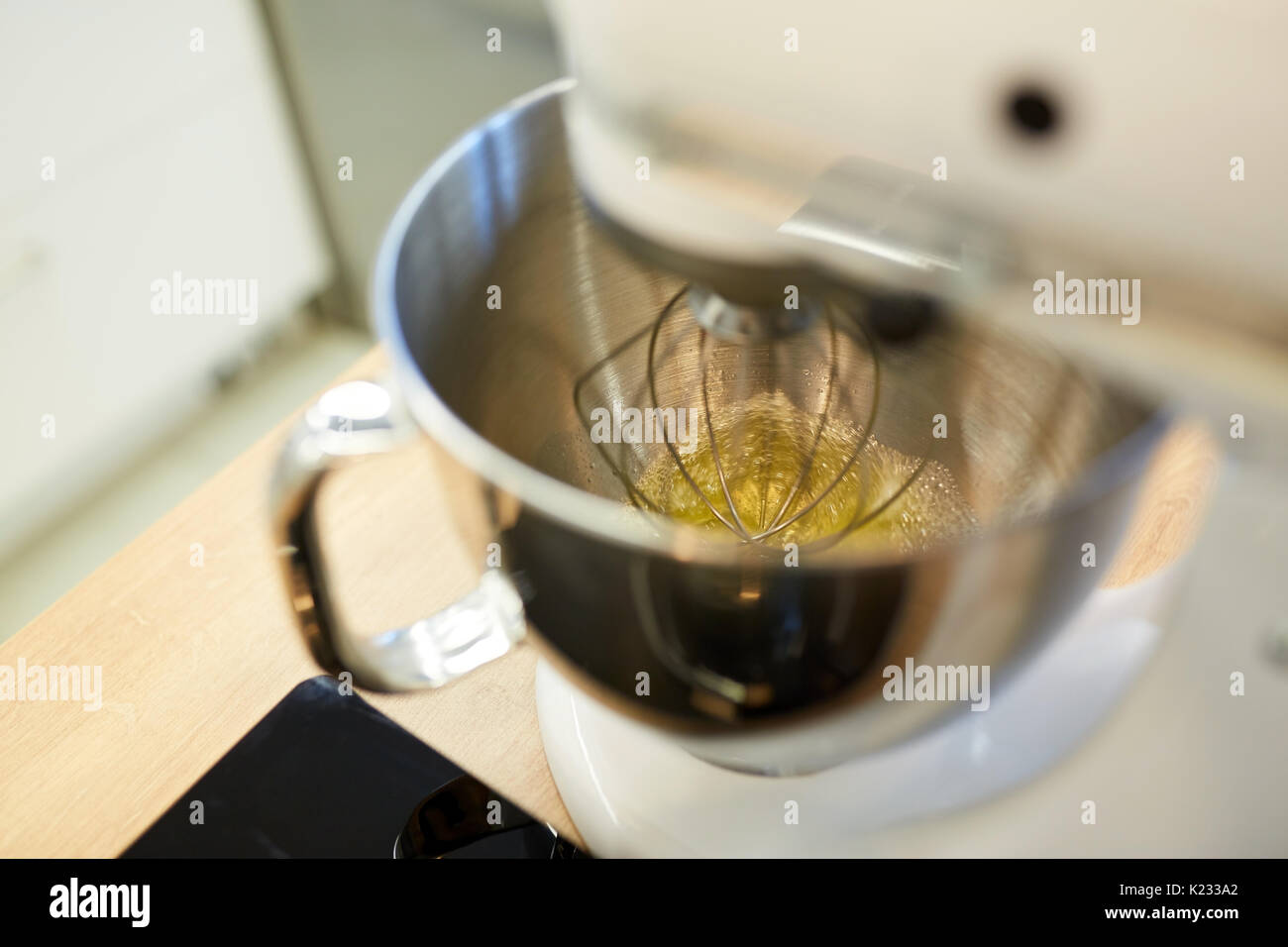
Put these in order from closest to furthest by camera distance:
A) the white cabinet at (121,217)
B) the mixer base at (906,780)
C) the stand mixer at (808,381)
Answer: the stand mixer at (808,381) < the mixer base at (906,780) < the white cabinet at (121,217)

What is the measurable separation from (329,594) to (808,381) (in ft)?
0.72

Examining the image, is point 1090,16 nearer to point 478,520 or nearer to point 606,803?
point 478,520

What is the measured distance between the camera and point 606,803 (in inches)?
15.8

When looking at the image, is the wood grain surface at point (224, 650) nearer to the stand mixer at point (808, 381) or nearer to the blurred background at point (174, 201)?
the stand mixer at point (808, 381)

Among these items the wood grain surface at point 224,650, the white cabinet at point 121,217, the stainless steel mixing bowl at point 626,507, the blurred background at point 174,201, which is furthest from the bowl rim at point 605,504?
the white cabinet at point 121,217

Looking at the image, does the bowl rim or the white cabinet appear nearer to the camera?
the bowl rim

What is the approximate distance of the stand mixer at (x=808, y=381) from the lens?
24 cm

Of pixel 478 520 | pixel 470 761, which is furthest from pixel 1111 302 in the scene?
pixel 470 761

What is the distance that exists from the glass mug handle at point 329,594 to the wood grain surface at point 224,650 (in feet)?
0.19

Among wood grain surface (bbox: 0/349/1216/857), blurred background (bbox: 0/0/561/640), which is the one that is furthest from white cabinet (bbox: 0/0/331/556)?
wood grain surface (bbox: 0/349/1216/857)

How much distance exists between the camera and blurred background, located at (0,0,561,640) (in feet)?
3.03

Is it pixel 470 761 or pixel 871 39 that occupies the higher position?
pixel 871 39

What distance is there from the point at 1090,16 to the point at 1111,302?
0.21 ft

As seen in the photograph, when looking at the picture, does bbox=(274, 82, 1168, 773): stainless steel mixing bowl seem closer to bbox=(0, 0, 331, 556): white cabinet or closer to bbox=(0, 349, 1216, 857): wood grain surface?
bbox=(0, 349, 1216, 857): wood grain surface
